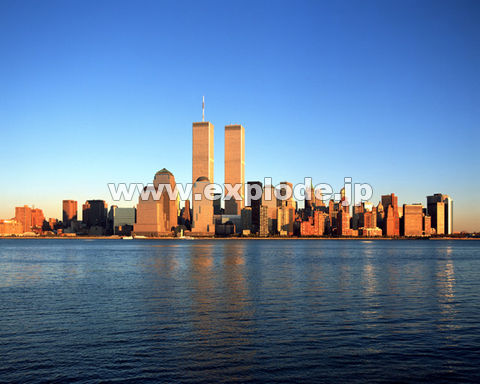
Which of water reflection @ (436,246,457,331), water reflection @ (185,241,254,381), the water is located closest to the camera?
the water

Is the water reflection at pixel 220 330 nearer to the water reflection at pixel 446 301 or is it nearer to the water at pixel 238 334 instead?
the water at pixel 238 334

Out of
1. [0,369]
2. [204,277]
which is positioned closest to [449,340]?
[0,369]

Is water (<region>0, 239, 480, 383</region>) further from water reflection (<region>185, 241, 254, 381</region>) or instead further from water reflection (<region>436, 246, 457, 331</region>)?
water reflection (<region>436, 246, 457, 331</region>)

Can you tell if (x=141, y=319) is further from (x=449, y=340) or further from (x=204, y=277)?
(x=204, y=277)

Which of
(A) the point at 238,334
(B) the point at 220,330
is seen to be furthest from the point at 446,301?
(B) the point at 220,330

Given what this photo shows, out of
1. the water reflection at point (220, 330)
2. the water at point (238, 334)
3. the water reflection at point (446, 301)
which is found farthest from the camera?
the water reflection at point (446, 301)

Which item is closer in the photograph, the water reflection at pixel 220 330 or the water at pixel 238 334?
the water at pixel 238 334

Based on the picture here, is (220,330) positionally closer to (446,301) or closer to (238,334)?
(238,334)

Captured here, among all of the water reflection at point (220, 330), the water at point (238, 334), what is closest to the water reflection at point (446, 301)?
the water at point (238, 334)

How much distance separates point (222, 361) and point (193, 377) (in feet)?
10.6

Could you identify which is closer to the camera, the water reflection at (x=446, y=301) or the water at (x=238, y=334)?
the water at (x=238, y=334)

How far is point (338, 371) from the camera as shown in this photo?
84.4 feet

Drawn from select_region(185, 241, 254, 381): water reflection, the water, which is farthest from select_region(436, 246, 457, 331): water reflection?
select_region(185, 241, 254, 381): water reflection

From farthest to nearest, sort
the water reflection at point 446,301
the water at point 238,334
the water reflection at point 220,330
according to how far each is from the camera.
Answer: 1. the water reflection at point 446,301
2. the water reflection at point 220,330
3. the water at point 238,334
